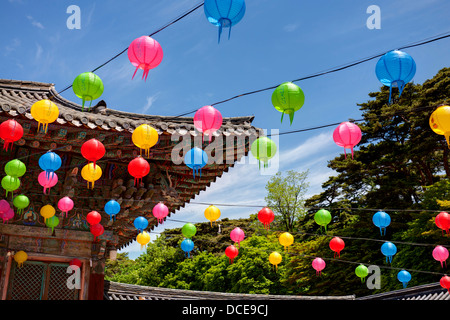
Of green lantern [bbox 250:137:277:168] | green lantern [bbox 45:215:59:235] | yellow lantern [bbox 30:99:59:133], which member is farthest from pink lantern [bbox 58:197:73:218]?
green lantern [bbox 250:137:277:168]

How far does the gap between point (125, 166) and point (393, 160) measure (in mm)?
22057

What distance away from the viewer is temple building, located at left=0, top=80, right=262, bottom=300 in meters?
7.14

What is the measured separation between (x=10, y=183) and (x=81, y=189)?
4.70 feet

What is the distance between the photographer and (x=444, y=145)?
77.2ft

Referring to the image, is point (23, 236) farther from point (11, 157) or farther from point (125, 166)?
point (125, 166)

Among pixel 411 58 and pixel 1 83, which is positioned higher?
pixel 1 83

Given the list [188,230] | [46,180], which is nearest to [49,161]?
[46,180]

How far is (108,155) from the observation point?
7.72 metres

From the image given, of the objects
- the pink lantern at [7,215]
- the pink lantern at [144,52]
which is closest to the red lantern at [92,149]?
the pink lantern at [144,52]

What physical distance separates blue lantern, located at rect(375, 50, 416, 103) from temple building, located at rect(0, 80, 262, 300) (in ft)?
9.87

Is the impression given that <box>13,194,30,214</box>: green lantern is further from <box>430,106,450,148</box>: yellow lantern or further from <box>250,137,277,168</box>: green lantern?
<box>430,106,450,148</box>: yellow lantern

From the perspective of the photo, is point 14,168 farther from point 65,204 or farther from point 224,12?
point 224,12
